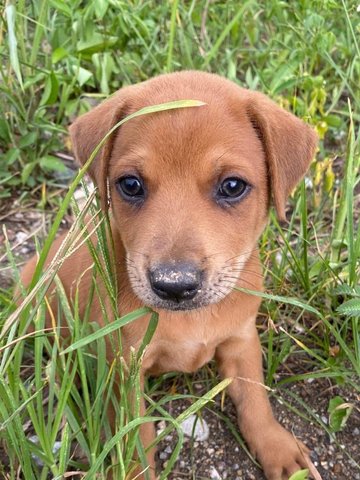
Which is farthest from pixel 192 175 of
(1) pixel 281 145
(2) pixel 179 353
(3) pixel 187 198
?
(2) pixel 179 353

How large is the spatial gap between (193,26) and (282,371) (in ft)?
11.0

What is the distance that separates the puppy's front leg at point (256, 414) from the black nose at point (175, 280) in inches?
37.8

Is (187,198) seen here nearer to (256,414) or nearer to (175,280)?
(175,280)

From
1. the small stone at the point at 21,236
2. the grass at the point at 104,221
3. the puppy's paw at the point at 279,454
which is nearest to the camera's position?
the grass at the point at 104,221

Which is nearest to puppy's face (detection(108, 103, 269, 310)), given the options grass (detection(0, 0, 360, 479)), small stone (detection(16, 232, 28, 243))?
grass (detection(0, 0, 360, 479))

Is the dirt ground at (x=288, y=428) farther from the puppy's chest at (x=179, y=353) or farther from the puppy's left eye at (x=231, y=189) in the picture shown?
the puppy's left eye at (x=231, y=189)

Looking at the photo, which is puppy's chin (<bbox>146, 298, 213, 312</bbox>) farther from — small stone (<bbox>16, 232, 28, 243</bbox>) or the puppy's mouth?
small stone (<bbox>16, 232, 28, 243</bbox>)

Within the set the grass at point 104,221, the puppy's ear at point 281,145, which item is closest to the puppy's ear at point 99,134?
the grass at point 104,221

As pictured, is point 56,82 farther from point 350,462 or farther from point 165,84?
point 350,462

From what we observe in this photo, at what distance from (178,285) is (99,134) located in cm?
94

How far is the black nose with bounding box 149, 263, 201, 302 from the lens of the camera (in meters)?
2.52

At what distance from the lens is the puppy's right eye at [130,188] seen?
9.45 feet

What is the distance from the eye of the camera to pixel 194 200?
2762mm

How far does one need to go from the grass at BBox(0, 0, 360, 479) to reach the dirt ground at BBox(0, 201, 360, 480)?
0.07 meters
